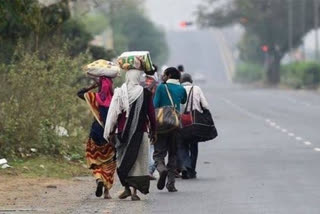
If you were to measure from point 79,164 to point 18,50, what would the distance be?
3189 millimetres

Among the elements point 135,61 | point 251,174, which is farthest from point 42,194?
point 251,174

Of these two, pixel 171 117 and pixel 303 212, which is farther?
pixel 171 117

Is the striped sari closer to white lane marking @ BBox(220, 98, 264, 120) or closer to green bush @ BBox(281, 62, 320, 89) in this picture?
white lane marking @ BBox(220, 98, 264, 120)

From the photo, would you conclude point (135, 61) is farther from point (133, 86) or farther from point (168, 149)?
point (168, 149)

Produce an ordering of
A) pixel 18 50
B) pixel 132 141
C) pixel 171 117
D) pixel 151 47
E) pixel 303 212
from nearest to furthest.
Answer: pixel 303 212, pixel 132 141, pixel 171 117, pixel 18 50, pixel 151 47

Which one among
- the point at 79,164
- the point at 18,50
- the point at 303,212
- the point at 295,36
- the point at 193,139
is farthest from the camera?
the point at 295,36

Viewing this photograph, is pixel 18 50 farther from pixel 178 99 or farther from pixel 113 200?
pixel 113 200

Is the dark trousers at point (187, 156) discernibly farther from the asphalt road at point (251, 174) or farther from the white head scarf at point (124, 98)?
the white head scarf at point (124, 98)

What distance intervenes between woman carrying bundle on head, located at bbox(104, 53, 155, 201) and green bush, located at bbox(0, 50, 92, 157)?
5.17 metres

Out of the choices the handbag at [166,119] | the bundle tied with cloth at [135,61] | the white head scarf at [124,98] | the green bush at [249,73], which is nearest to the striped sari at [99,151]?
the white head scarf at [124,98]

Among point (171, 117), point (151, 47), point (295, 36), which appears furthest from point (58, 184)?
point (151, 47)

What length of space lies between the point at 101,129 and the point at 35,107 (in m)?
5.48

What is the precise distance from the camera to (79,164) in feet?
70.3

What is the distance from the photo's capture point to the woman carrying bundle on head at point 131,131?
15812mm
